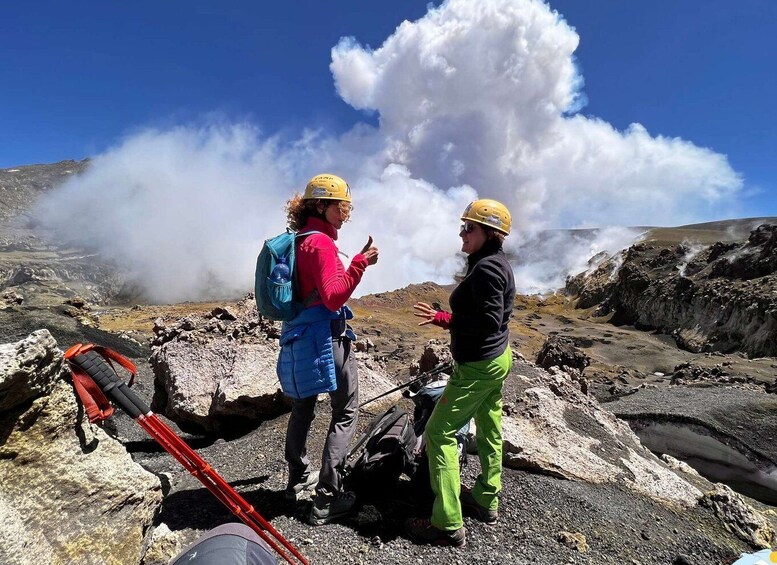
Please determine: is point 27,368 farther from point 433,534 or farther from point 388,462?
point 433,534

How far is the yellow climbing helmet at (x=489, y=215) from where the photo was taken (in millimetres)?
2998

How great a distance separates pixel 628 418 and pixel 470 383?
6331 mm

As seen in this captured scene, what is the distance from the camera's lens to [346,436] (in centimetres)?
315

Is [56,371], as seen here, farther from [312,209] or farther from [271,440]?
[271,440]

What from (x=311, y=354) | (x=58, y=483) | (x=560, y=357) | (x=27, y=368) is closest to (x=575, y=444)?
(x=311, y=354)

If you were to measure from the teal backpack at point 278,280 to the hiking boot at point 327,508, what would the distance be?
132cm

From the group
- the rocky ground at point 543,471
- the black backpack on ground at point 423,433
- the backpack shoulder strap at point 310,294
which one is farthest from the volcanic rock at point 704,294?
the backpack shoulder strap at point 310,294

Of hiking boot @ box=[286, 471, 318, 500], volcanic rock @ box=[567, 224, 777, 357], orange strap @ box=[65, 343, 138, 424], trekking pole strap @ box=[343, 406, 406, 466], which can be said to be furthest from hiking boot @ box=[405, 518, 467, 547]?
volcanic rock @ box=[567, 224, 777, 357]

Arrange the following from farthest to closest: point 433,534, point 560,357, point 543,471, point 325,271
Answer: point 560,357 → point 543,471 → point 433,534 → point 325,271

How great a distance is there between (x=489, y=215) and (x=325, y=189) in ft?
3.58

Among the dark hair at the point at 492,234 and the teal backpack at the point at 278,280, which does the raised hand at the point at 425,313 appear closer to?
the dark hair at the point at 492,234

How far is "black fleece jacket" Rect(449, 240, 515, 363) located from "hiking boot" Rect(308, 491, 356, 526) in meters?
1.31

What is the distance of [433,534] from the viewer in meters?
3.03

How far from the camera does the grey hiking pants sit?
3082 millimetres
